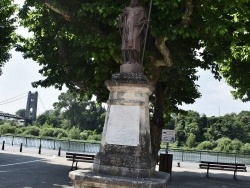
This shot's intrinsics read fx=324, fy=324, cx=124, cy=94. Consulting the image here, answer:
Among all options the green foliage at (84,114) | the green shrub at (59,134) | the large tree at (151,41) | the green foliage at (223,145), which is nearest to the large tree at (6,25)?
the large tree at (151,41)

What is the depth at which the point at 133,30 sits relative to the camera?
6.75 m

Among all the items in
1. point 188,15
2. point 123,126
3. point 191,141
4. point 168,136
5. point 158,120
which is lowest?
point 191,141

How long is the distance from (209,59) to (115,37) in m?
5.85

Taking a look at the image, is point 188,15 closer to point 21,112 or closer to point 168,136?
point 168,136

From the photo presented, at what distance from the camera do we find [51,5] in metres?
11.6

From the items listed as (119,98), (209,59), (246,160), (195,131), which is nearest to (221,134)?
(195,131)

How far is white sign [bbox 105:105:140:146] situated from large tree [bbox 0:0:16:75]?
11942 millimetres

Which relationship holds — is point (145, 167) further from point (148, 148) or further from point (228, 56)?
point (228, 56)

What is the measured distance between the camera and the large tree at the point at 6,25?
16484 mm

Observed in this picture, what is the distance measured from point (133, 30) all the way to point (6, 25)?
1261cm

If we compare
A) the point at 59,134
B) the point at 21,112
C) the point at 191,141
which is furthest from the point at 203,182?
the point at 21,112

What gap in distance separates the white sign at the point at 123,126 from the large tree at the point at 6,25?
11942mm

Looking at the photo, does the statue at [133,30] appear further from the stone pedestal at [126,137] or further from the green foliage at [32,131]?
the green foliage at [32,131]

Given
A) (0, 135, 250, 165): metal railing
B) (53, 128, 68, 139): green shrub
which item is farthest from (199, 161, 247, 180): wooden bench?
(53, 128, 68, 139): green shrub
